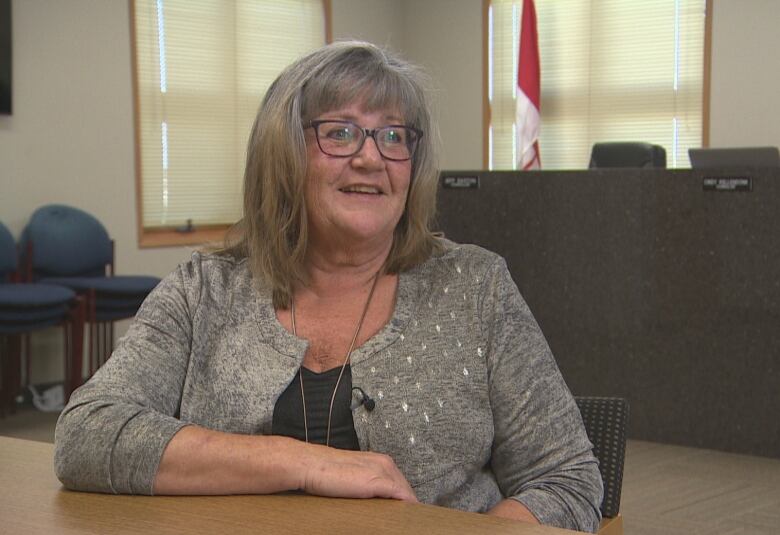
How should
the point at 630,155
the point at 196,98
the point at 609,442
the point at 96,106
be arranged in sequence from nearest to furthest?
1. the point at 609,442
2. the point at 630,155
3. the point at 96,106
4. the point at 196,98

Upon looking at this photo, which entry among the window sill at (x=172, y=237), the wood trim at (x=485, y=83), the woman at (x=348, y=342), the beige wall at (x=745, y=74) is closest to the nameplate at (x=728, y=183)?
the beige wall at (x=745, y=74)

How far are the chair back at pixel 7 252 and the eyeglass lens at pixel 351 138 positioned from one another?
3850 millimetres

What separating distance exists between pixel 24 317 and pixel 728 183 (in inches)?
117

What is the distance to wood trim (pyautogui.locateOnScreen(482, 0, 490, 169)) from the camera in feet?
24.7

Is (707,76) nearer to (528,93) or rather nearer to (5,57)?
(528,93)

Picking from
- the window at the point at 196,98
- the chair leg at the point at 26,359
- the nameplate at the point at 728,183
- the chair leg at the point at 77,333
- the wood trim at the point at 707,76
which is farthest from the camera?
the wood trim at the point at 707,76

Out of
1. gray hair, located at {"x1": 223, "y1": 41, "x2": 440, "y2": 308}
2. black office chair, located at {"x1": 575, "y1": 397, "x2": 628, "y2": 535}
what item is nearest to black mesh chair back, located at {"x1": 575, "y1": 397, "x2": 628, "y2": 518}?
black office chair, located at {"x1": 575, "y1": 397, "x2": 628, "y2": 535}

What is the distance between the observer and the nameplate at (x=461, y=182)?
448 centimetres

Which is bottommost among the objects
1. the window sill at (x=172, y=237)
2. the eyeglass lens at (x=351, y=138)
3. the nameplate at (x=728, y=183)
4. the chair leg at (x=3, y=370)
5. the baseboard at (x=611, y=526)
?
the chair leg at (x=3, y=370)

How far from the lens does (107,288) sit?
197 inches

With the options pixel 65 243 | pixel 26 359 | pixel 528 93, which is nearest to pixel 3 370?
pixel 26 359

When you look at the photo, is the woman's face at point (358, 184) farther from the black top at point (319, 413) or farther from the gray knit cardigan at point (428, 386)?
the black top at point (319, 413)

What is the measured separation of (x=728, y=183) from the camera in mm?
3965

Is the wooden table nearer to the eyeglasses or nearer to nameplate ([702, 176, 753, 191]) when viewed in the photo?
the eyeglasses
